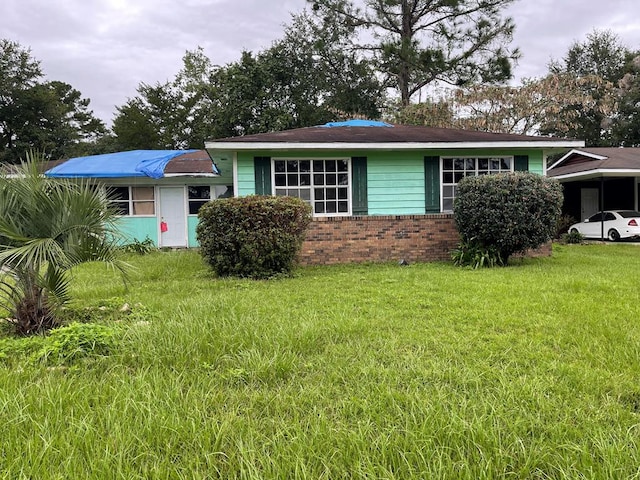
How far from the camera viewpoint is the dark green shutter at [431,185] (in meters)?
9.71

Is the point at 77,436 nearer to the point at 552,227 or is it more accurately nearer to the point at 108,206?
the point at 108,206

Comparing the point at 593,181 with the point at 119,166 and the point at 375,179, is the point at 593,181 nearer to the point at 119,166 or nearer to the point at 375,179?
the point at 375,179

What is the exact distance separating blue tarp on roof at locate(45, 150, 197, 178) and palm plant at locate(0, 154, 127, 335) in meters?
8.84

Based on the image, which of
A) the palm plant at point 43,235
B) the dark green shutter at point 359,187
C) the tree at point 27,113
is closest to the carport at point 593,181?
the dark green shutter at point 359,187

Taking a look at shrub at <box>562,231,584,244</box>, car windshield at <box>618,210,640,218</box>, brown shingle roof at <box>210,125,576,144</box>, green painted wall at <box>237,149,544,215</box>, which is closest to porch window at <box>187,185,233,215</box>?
brown shingle roof at <box>210,125,576,144</box>

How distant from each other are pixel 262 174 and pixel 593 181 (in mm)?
15884

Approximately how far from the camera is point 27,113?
82.2 feet

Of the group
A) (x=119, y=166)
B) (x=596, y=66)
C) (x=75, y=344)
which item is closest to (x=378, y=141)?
(x=75, y=344)

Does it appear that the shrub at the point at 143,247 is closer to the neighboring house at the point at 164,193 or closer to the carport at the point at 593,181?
the neighboring house at the point at 164,193

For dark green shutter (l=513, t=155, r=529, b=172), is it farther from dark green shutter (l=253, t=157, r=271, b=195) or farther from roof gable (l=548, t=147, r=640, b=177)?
roof gable (l=548, t=147, r=640, b=177)

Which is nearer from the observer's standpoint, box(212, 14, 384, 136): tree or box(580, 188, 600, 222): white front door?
box(580, 188, 600, 222): white front door

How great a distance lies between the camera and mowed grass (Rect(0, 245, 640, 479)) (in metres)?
1.86

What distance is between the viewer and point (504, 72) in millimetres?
20422

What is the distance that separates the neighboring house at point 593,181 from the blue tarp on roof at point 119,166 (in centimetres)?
1488
